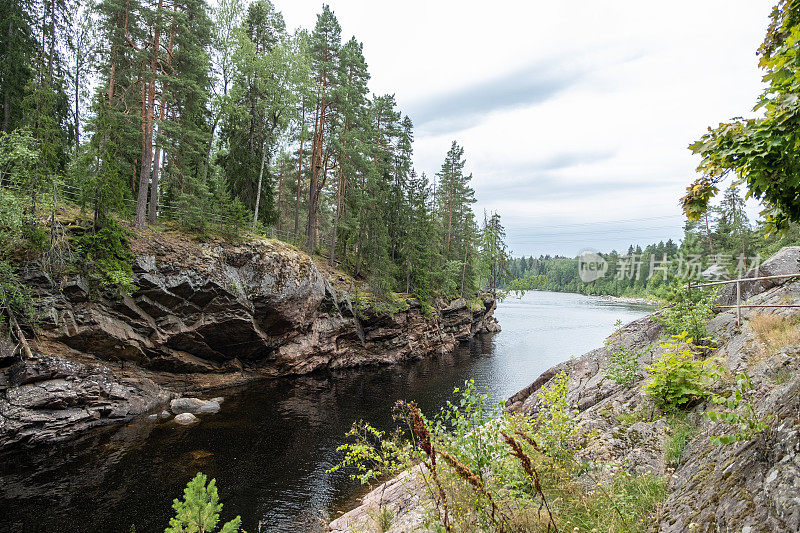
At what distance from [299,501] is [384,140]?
32.2m

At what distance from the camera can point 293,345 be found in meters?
23.9

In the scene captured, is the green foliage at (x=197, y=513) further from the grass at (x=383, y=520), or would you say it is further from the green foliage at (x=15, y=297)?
the green foliage at (x=15, y=297)

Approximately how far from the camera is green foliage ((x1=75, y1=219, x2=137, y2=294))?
15820mm

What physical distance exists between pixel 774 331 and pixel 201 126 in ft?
98.9

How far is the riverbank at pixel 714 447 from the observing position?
2711mm

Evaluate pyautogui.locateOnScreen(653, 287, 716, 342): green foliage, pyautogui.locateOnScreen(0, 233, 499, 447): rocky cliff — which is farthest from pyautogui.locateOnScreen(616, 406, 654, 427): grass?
pyautogui.locateOnScreen(0, 233, 499, 447): rocky cliff

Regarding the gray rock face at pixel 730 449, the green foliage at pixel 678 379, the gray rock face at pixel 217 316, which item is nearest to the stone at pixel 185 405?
the gray rock face at pixel 217 316

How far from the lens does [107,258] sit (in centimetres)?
1636

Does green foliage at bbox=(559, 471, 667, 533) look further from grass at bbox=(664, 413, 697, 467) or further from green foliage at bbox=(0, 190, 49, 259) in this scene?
green foliage at bbox=(0, 190, 49, 259)

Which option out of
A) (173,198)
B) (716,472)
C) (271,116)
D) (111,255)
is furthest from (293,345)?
(716,472)

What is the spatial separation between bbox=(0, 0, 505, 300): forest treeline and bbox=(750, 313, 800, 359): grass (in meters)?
20.2

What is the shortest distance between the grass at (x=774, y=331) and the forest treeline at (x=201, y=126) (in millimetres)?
20182

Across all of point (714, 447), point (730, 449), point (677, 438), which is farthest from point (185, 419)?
point (730, 449)

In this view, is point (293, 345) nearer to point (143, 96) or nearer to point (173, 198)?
A: point (173, 198)
